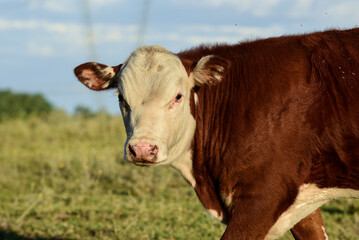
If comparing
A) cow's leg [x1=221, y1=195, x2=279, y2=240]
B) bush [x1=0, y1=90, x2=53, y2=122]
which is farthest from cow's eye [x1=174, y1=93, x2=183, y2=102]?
bush [x1=0, y1=90, x2=53, y2=122]

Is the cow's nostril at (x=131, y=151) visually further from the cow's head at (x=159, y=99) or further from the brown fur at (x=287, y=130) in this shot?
the brown fur at (x=287, y=130)

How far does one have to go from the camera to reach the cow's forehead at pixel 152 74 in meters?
4.63

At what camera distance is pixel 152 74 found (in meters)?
4.70

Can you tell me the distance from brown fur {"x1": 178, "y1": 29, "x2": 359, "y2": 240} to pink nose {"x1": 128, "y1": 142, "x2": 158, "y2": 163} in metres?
0.68

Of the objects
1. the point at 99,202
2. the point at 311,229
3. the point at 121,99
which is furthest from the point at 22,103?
the point at 311,229

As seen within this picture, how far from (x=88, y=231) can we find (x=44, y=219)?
921 mm

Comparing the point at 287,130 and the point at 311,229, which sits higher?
the point at 287,130

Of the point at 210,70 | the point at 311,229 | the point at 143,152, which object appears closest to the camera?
the point at 143,152

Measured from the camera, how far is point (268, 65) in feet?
15.3

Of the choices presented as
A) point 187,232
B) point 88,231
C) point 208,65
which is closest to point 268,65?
point 208,65

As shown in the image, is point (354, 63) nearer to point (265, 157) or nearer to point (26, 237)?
point (265, 157)

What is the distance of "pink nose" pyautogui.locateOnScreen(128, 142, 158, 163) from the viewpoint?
425 cm

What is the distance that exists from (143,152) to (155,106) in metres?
0.46

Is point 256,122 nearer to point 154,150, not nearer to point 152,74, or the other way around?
point 154,150
